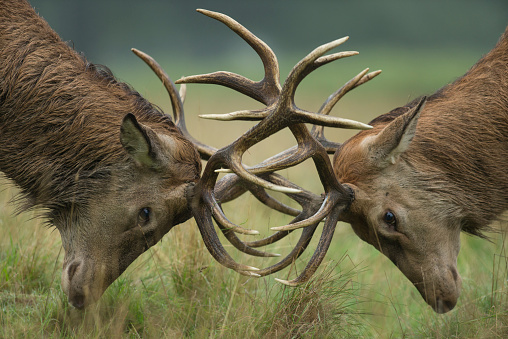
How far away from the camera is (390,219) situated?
4.73m

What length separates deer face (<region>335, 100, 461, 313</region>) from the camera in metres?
4.70

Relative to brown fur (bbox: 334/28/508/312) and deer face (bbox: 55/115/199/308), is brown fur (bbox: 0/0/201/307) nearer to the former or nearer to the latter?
deer face (bbox: 55/115/199/308)

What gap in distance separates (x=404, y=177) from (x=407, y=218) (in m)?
0.28

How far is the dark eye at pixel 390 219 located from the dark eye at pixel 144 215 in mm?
1573

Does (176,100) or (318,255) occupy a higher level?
(176,100)

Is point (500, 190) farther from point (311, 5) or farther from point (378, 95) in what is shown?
point (311, 5)

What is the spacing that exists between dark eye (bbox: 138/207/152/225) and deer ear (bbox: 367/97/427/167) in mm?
1536

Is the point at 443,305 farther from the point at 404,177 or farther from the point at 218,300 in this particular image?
the point at 218,300

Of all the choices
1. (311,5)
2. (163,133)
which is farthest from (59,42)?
(311,5)

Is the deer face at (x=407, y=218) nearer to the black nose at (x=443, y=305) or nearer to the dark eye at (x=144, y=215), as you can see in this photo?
the black nose at (x=443, y=305)

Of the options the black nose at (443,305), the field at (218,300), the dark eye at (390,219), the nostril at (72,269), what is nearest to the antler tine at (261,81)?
the field at (218,300)

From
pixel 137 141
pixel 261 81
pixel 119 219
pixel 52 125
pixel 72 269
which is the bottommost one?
pixel 72 269

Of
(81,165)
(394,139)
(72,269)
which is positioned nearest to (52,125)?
(81,165)

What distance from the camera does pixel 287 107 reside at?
4.56 m
